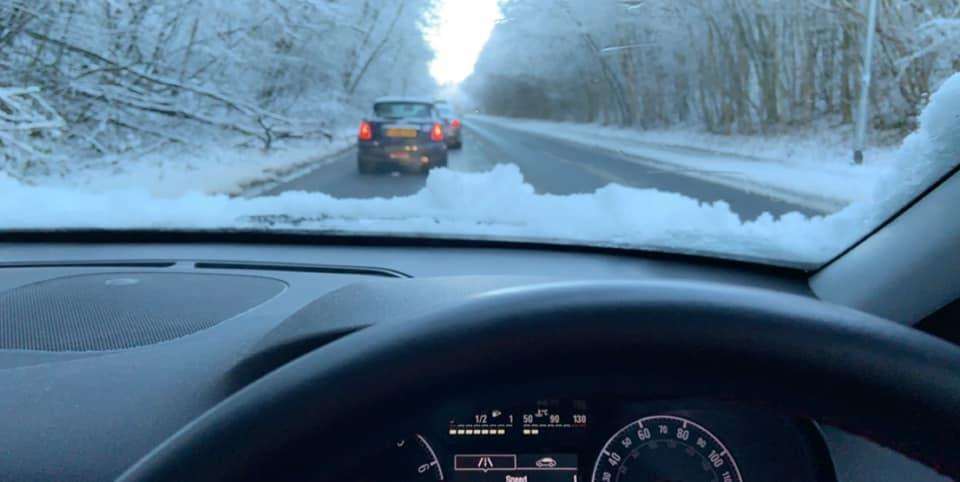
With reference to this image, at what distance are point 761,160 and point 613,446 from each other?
684cm

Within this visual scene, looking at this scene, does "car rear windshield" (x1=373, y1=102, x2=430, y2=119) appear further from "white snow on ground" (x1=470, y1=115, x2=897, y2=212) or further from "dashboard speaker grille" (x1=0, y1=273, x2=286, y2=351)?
"dashboard speaker grille" (x1=0, y1=273, x2=286, y2=351)

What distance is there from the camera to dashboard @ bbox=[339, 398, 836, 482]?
1717 millimetres

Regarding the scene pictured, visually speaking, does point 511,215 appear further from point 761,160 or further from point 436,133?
point 436,133

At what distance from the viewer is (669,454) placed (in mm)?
1728

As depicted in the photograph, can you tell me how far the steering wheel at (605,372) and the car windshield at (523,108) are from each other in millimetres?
1365

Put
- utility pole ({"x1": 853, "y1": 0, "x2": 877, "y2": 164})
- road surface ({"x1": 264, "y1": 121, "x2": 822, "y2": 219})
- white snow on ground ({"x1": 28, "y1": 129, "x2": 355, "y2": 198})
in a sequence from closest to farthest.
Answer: utility pole ({"x1": 853, "y1": 0, "x2": 877, "y2": 164}) → white snow on ground ({"x1": 28, "y1": 129, "x2": 355, "y2": 198}) → road surface ({"x1": 264, "y1": 121, "x2": 822, "y2": 219})

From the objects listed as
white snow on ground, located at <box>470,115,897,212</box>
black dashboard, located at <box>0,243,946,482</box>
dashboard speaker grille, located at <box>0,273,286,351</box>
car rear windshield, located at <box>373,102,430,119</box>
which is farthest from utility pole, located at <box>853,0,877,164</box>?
car rear windshield, located at <box>373,102,430,119</box>

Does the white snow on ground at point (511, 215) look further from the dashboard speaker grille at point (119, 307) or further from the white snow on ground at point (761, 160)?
the white snow on ground at point (761, 160)

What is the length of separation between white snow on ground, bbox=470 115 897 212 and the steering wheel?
4.53 metres

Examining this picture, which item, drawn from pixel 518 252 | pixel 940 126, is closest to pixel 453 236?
pixel 518 252

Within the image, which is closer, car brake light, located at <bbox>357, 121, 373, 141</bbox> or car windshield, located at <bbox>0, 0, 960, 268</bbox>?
car windshield, located at <bbox>0, 0, 960, 268</bbox>

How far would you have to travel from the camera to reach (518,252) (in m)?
3.30

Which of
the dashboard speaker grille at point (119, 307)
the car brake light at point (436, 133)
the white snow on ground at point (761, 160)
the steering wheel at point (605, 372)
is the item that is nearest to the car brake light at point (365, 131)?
the car brake light at point (436, 133)

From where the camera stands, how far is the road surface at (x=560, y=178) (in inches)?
296
